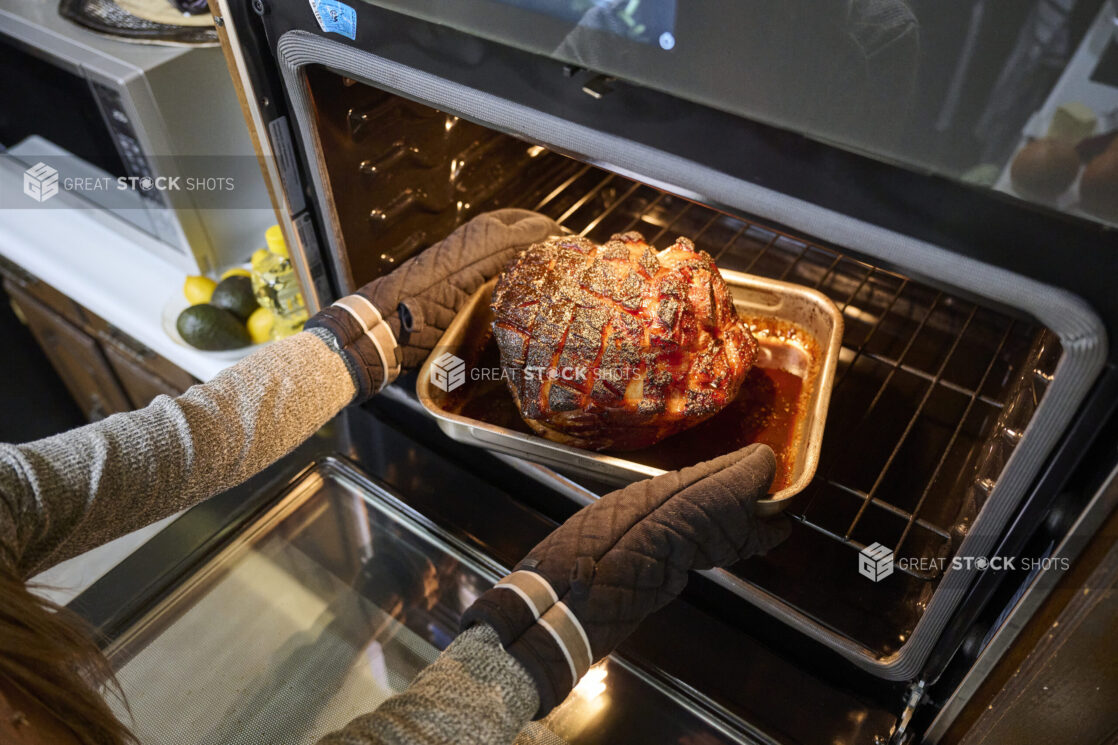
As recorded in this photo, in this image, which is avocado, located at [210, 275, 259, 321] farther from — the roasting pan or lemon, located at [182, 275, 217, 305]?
the roasting pan

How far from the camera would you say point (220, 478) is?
99 cm

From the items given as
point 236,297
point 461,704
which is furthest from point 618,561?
point 236,297

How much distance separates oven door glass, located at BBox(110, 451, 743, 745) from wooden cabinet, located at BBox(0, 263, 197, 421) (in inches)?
27.9

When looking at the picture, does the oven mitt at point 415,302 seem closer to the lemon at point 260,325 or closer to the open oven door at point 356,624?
the open oven door at point 356,624

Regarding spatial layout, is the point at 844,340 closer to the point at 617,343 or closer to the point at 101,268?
the point at 617,343

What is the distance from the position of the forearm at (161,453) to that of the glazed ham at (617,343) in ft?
0.94

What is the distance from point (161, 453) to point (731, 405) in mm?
787

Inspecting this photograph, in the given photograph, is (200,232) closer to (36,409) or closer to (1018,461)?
(36,409)

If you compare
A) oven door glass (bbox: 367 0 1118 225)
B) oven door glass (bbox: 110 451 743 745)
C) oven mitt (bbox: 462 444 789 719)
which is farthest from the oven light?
oven door glass (bbox: 367 0 1118 225)

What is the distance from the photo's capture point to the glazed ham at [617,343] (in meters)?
1.01

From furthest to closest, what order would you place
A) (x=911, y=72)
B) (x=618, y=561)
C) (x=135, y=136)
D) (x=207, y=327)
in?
(x=207, y=327) < (x=135, y=136) < (x=618, y=561) < (x=911, y=72)

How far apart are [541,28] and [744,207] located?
0.26 meters

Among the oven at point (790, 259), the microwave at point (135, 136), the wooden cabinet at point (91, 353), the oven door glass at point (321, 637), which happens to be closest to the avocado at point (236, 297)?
the microwave at point (135, 136)

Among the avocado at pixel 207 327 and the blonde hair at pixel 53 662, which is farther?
the avocado at pixel 207 327
